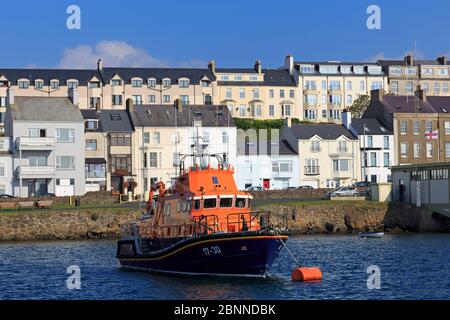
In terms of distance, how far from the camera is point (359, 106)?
409ft

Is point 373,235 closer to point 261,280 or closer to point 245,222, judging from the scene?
point 245,222

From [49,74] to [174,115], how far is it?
28433mm

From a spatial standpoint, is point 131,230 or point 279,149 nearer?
point 131,230

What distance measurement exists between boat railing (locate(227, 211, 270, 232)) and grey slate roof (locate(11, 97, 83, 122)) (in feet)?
174

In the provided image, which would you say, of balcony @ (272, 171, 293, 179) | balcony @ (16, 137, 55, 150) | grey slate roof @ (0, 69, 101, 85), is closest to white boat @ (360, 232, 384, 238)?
balcony @ (272, 171, 293, 179)

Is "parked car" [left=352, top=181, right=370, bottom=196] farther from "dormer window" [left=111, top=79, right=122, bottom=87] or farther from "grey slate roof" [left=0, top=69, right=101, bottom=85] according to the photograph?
"grey slate roof" [left=0, top=69, right=101, bottom=85]

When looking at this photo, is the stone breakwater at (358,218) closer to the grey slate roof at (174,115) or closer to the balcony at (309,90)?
the grey slate roof at (174,115)

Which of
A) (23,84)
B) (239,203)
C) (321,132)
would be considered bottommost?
(239,203)

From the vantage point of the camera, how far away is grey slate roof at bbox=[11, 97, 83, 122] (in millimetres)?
91438

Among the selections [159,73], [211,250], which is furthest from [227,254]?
[159,73]

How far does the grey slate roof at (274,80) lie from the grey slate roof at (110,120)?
3158cm

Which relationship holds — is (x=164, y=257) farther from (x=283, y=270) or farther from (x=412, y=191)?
(x=412, y=191)

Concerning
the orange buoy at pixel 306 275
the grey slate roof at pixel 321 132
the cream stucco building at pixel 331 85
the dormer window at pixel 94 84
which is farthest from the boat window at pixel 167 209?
the cream stucco building at pixel 331 85
